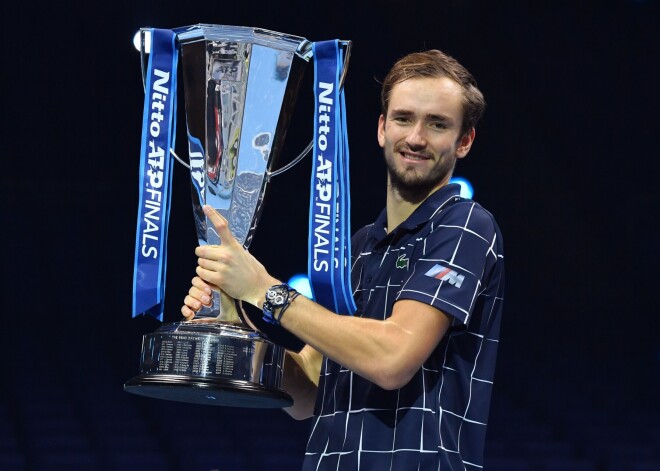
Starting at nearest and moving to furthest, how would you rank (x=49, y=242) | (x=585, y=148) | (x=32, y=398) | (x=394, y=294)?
(x=394, y=294) → (x=32, y=398) → (x=585, y=148) → (x=49, y=242)

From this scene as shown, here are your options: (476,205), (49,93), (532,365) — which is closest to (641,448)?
(532,365)

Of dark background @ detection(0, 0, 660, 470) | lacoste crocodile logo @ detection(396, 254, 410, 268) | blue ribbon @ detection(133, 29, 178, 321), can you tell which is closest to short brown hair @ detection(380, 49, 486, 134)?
lacoste crocodile logo @ detection(396, 254, 410, 268)

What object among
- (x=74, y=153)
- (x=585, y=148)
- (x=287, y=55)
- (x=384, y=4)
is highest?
(x=384, y=4)

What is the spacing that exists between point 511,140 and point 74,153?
3.01 meters

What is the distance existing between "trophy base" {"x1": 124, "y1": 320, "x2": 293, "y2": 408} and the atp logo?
0.29 metres

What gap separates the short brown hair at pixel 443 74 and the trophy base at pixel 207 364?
472 mm

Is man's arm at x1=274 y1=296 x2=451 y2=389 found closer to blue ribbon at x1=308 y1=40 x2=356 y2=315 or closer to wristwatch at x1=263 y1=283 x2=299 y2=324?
wristwatch at x1=263 y1=283 x2=299 y2=324

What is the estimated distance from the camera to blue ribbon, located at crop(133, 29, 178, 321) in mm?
1619

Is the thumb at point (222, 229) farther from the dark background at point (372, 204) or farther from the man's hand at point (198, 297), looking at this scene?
the dark background at point (372, 204)

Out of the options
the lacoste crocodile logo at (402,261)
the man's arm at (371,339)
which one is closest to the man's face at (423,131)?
the lacoste crocodile logo at (402,261)

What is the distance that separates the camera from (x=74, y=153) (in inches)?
263

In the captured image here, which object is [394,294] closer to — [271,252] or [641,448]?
[641,448]

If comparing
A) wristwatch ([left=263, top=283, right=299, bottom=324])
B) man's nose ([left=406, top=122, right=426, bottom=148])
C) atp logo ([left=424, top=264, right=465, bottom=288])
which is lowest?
wristwatch ([left=263, top=283, right=299, bottom=324])

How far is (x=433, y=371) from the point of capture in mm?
1534
